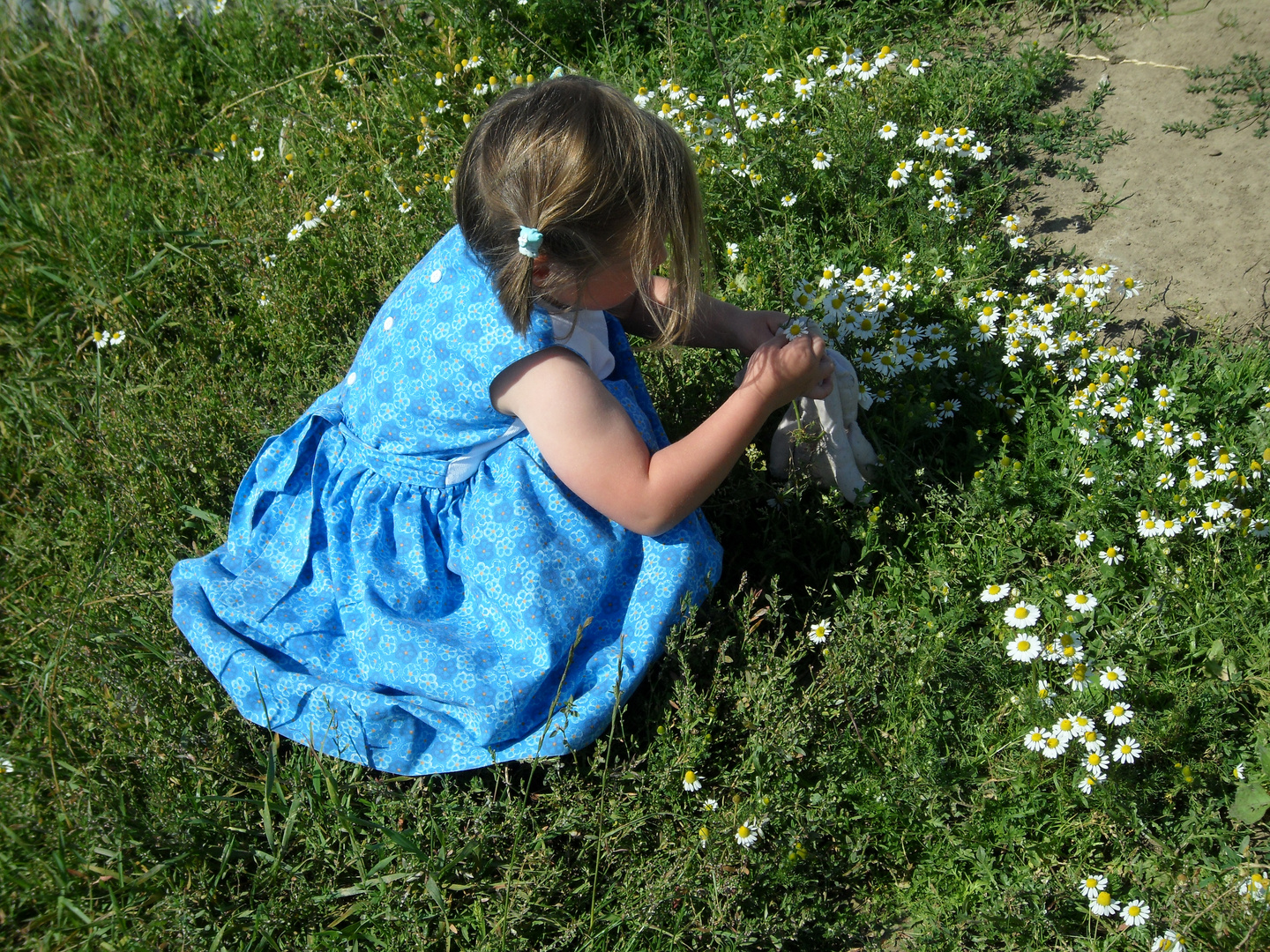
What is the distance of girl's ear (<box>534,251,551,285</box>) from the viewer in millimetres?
2027

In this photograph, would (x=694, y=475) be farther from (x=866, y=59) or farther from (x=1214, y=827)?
(x=866, y=59)

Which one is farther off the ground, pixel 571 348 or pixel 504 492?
pixel 571 348

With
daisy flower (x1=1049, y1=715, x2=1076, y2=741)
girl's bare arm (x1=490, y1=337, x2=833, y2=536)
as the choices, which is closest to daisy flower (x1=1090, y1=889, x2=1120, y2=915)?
daisy flower (x1=1049, y1=715, x2=1076, y2=741)

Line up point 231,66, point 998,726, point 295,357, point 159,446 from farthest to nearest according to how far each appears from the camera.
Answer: point 231,66
point 295,357
point 159,446
point 998,726

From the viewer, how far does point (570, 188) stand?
6.38 feet

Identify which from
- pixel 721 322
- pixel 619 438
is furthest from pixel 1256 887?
pixel 721 322

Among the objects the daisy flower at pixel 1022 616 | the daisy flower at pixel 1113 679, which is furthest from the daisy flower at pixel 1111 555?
the daisy flower at pixel 1113 679

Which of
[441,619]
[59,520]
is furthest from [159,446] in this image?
[441,619]

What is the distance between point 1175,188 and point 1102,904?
2.34 metres

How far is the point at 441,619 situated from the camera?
2.33m

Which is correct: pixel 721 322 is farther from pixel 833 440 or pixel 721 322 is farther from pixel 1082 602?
pixel 1082 602

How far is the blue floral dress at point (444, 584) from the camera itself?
7.22 feet

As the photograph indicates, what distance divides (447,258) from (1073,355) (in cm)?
170

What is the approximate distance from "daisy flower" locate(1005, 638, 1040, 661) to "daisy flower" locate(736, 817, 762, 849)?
667 mm
